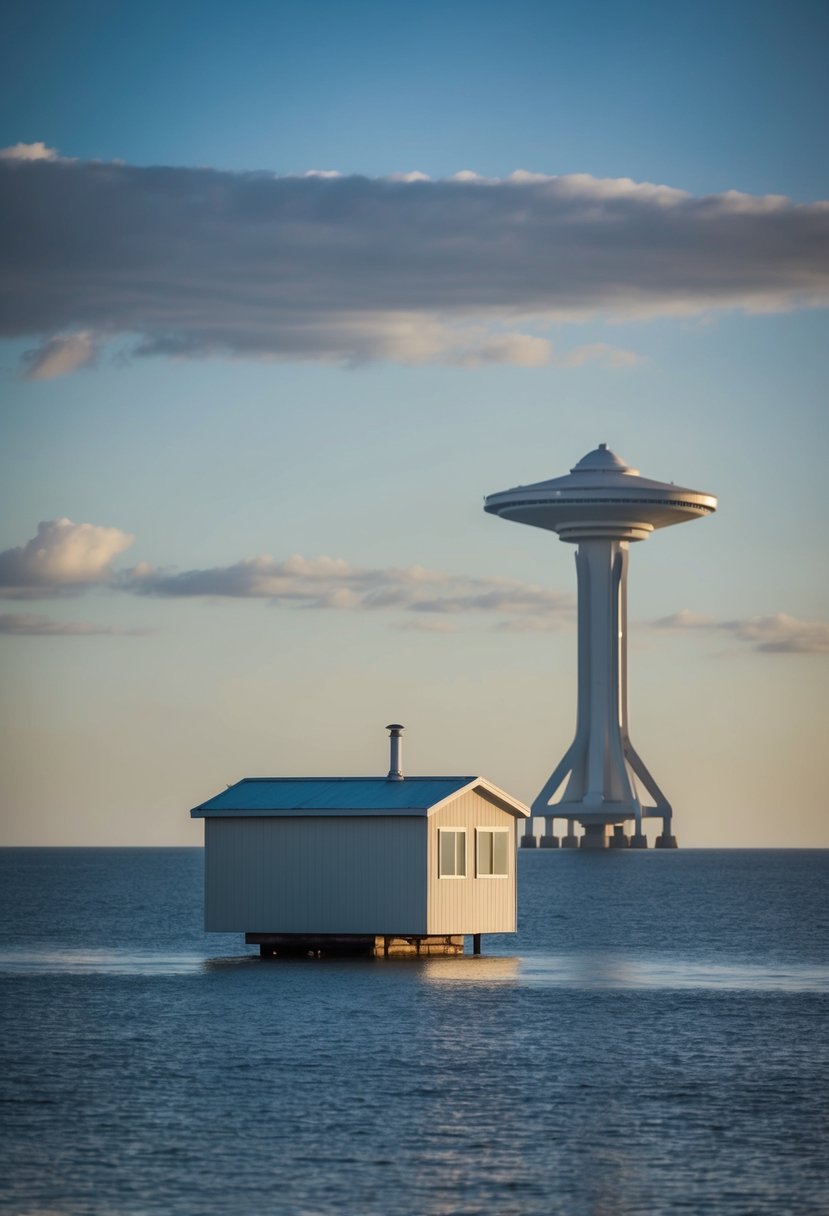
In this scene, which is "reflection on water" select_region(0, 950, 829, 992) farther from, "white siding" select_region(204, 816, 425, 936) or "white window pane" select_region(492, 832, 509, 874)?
"white window pane" select_region(492, 832, 509, 874)

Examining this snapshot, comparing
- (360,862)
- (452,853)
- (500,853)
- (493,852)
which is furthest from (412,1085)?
(500,853)

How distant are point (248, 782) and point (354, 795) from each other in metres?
3.84

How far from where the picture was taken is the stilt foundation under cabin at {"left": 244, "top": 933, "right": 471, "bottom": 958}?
5500 cm

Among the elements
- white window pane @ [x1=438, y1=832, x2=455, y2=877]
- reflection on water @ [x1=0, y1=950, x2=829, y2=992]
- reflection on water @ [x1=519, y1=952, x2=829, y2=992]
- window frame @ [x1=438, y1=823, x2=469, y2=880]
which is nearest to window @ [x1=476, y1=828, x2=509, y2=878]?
window frame @ [x1=438, y1=823, x2=469, y2=880]

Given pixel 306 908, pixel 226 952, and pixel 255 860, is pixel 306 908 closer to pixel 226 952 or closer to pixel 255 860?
pixel 255 860

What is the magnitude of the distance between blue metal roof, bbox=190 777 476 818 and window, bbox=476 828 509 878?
146 centimetres

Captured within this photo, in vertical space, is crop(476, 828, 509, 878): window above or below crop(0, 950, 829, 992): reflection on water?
above

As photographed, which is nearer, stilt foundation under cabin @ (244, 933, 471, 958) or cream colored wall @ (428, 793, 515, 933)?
cream colored wall @ (428, 793, 515, 933)

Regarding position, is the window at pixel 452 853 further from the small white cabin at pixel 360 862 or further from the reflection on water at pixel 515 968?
the reflection on water at pixel 515 968

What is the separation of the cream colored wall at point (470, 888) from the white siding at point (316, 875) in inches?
16.3

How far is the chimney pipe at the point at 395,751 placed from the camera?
57.2 m

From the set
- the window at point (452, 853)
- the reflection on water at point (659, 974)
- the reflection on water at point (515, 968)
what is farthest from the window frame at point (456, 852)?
the reflection on water at point (659, 974)

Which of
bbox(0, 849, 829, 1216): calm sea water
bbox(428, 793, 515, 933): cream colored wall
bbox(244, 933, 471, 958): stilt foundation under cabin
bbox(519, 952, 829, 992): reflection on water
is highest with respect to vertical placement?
bbox(428, 793, 515, 933): cream colored wall

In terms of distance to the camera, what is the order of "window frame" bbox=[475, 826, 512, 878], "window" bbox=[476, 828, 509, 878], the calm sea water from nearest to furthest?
the calm sea water
"window frame" bbox=[475, 826, 512, 878]
"window" bbox=[476, 828, 509, 878]
